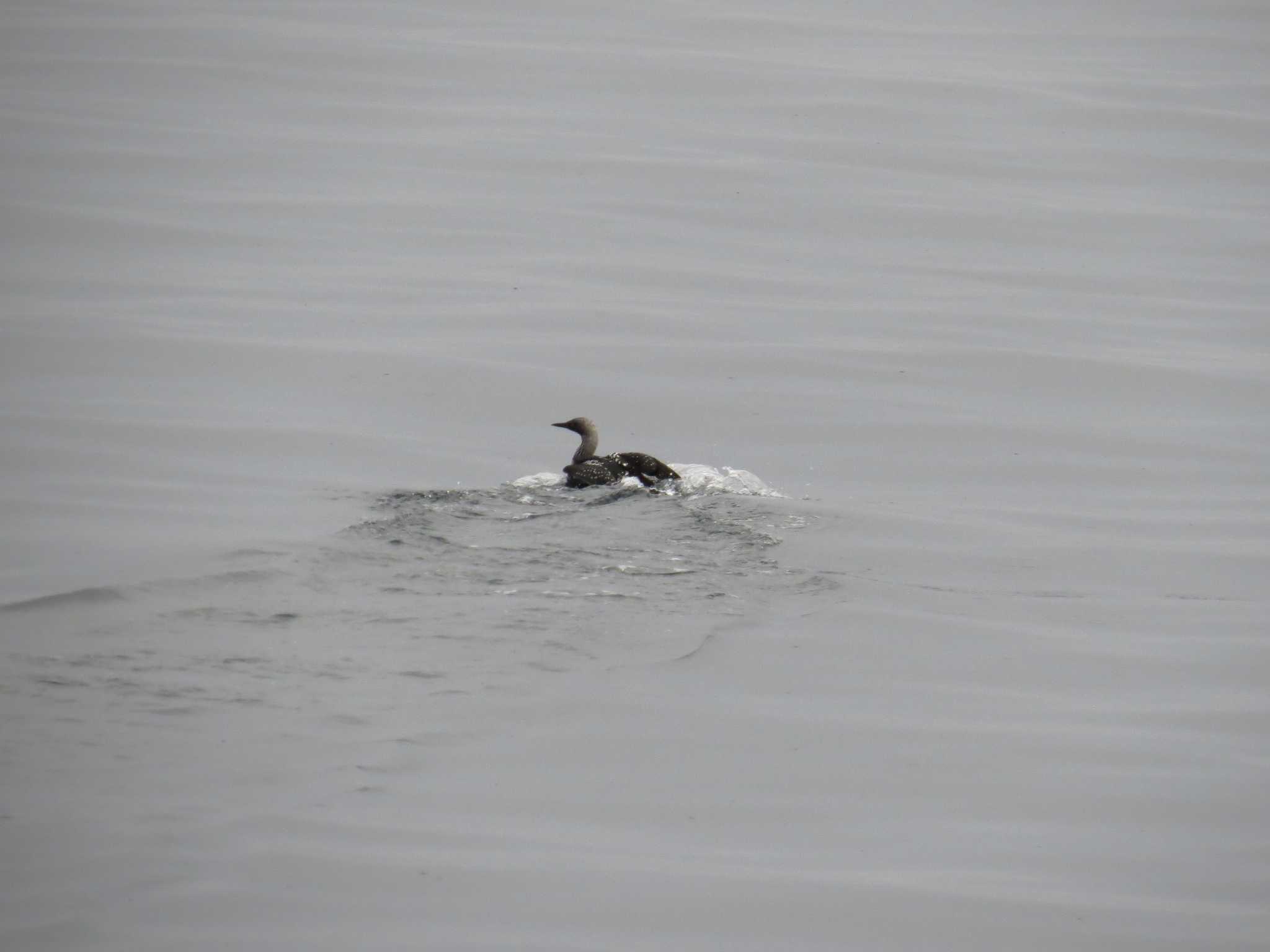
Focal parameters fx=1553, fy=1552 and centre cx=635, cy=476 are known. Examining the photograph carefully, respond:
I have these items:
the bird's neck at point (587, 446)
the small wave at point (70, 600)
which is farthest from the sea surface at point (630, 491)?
the bird's neck at point (587, 446)

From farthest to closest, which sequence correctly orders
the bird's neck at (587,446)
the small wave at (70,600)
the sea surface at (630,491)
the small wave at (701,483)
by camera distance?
the bird's neck at (587,446)
the small wave at (701,483)
the small wave at (70,600)
the sea surface at (630,491)

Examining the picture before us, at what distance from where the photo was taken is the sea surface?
169 inches

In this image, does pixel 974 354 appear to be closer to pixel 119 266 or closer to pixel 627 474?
pixel 627 474

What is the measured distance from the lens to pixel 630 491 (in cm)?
805

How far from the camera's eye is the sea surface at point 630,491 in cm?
429

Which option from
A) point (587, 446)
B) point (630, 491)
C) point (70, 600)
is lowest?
point (70, 600)

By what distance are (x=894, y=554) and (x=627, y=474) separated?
1599mm

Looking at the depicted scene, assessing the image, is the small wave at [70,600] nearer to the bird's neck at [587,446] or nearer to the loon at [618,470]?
the loon at [618,470]

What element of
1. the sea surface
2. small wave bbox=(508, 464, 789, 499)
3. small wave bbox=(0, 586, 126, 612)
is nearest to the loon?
small wave bbox=(508, 464, 789, 499)

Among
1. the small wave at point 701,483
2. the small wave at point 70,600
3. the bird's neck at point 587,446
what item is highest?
the bird's neck at point 587,446

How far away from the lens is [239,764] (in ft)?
15.1

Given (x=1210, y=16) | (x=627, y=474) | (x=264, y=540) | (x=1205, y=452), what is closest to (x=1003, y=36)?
(x=1210, y=16)

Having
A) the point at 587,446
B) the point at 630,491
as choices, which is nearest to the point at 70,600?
the point at 630,491

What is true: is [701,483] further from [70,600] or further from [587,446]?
[70,600]
